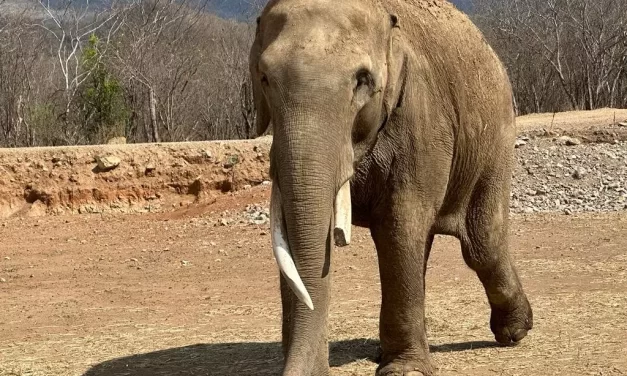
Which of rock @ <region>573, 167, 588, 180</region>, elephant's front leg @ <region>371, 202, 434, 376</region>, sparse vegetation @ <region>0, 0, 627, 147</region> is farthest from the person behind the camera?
sparse vegetation @ <region>0, 0, 627, 147</region>

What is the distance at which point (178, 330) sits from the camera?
28.6 ft

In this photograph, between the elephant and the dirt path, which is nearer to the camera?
the elephant

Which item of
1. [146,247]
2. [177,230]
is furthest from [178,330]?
[177,230]

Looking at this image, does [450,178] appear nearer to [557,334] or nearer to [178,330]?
[557,334]

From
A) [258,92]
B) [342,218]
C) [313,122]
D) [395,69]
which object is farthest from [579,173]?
[313,122]

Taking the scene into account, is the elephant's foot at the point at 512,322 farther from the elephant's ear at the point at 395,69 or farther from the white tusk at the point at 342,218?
the white tusk at the point at 342,218

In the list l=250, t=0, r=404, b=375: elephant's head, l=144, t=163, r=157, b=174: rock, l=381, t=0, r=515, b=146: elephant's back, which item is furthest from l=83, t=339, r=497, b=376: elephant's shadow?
l=144, t=163, r=157, b=174: rock

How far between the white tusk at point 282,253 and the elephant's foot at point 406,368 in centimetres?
160

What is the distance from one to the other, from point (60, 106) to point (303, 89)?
104 ft

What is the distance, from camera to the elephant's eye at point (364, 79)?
16.0ft

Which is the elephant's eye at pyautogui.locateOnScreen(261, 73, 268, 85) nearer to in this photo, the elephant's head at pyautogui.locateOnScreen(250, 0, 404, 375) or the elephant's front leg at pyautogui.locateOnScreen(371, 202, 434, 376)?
the elephant's head at pyautogui.locateOnScreen(250, 0, 404, 375)

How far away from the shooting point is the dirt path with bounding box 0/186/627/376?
7125 mm

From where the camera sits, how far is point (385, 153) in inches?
219

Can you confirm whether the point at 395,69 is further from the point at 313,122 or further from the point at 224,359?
the point at 224,359
